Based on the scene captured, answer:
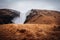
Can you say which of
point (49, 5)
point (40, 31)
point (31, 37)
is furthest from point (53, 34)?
point (49, 5)

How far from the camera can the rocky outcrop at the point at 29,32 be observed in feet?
5.16

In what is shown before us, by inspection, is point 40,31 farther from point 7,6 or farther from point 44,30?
point 7,6

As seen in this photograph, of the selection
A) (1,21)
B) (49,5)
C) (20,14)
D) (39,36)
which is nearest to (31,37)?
(39,36)

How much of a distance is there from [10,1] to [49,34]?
6.12 ft

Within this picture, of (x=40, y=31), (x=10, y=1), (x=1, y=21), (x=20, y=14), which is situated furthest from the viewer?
(x=10, y=1)

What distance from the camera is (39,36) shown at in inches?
62.8

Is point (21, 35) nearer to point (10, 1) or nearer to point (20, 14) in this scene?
point (20, 14)

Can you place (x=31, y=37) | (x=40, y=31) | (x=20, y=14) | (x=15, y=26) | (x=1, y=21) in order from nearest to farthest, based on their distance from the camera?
(x=31, y=37) → (x=40, y=31) → (x=15, y=26) → (x=1, y=21) → (x=20, y=14)

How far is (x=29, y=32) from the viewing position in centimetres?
167

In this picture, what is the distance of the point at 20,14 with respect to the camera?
2988 millimetres

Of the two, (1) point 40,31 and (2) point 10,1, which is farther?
(2) point 10,1

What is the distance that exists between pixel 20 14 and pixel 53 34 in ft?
4.83

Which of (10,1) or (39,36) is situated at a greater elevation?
(10,1)

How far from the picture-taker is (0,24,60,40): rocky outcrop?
61.9 inches
